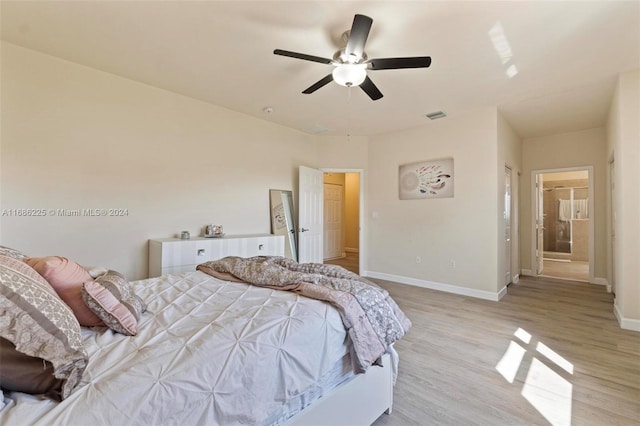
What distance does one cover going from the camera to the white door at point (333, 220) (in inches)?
300

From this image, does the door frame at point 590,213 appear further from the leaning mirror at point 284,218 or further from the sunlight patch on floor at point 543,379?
the leaning mirror at point 284,218

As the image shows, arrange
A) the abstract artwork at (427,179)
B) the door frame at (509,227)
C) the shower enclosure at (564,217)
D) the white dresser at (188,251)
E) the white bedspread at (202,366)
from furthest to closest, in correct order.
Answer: the shower enclosure at (564,217), the door frame at (509,227), the abstract artwork at (427,179), the white dresser at (188,251), the white bedspread at (202,366)

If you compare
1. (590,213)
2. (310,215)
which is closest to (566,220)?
(590,213)

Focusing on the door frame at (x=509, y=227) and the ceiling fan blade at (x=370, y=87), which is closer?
the ceiling fan blade at (x=370, y=87)

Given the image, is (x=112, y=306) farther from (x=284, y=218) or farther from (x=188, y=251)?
(x=284, y=218)

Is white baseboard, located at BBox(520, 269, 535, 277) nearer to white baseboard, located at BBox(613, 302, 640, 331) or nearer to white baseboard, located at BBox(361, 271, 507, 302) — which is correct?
white baseboard, located at BBox(361, 271, 507, 302)

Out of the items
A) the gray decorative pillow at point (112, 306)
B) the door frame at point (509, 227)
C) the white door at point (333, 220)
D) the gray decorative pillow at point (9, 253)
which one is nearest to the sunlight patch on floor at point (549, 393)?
the gray decorative pillow at point (112, 306)

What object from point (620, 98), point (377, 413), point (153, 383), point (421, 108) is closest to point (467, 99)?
point (421, 108)

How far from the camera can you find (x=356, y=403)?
1537mm

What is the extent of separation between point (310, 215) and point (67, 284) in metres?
4.08

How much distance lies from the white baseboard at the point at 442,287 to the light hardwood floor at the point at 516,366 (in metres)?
0.24

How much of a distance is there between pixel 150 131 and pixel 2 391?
3.25 metres

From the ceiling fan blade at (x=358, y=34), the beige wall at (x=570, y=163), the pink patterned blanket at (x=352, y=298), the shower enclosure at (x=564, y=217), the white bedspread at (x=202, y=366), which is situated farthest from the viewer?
the shower enclosure at (x=564, y=217)

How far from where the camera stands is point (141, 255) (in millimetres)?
3389
